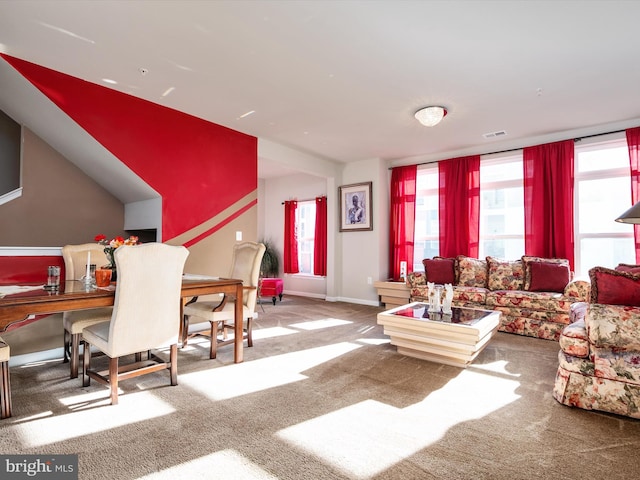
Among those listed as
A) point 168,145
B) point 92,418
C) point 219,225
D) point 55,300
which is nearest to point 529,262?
point 219,225

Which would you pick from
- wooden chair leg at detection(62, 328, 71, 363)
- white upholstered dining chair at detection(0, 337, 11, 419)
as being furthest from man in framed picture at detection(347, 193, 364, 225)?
white upholstered dining chair at detection(0, 337, 11, 419)

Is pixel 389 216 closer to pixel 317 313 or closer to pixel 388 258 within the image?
pixel 388 258

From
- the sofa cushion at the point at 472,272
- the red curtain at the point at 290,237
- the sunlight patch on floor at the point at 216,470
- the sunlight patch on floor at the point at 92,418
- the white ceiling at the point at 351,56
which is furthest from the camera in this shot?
the red curtain at the point at 290,237

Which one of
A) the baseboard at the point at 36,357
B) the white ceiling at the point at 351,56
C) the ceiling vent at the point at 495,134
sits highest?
the ceiling vent at the point at 495,134

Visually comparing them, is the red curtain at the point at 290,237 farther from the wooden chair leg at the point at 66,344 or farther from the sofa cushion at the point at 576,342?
the sofa cushion at the point at 576,342

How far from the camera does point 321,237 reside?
A: 710 cm

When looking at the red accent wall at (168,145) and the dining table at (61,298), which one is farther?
the red accent wall at (168,145)

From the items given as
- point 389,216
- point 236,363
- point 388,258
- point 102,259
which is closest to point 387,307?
point 388,258

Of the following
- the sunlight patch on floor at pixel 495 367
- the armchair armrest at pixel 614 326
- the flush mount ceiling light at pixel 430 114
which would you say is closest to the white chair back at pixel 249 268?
the sunlight patch on floor at pixel 495 367

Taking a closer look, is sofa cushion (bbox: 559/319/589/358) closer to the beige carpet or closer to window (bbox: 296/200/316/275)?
the beige carpet

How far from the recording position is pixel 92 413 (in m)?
2.10

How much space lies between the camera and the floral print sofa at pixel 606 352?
204 centimetres

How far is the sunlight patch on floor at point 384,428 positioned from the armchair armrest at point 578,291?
212 centimetres

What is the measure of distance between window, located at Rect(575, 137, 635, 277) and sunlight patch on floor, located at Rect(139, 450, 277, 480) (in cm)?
494
